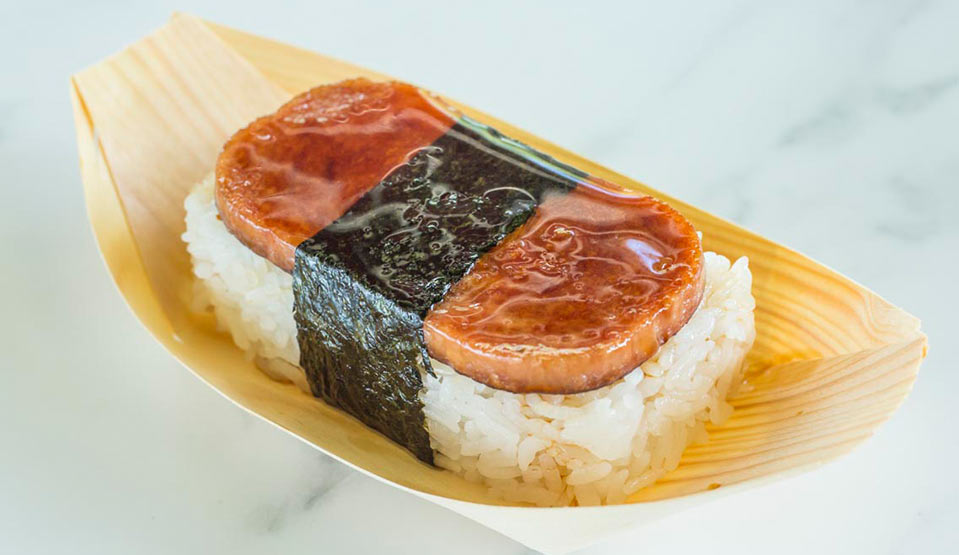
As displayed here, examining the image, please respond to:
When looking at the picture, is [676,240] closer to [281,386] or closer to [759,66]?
[281,386]

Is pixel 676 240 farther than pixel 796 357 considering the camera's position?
No

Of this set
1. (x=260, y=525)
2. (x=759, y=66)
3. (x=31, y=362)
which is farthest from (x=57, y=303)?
(x=759, y=66)

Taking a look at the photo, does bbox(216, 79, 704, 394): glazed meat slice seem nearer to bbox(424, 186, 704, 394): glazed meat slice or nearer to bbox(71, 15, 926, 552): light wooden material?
bbox(424, 186, 704, 394): glazed meat slice

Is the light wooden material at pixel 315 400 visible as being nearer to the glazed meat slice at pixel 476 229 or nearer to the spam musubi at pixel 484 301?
the spam musubi at pixel 484 301

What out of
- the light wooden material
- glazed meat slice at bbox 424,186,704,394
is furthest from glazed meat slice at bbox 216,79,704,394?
the light wooden material

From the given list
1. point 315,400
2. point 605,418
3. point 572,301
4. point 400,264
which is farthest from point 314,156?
point 605,418

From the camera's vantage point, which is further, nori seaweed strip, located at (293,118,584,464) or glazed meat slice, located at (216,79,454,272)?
glazed meat slice, located at (216,79,454,272)

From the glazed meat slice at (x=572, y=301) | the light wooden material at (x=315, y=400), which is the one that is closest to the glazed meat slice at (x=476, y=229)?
the glazed meat slice at (x=572, y=301)
